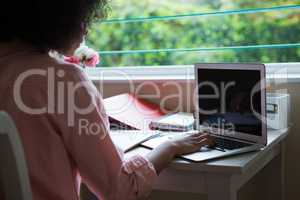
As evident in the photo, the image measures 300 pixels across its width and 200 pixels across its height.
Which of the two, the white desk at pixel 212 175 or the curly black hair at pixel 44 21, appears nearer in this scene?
the curly black hair at pixel 44 21

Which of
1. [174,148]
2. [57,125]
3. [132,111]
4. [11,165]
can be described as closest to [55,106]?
[57,125]

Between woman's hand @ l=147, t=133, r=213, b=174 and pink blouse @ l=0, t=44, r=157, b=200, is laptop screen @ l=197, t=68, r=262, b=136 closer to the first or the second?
woman's hand @ l=147, t=133, r=213, b=174

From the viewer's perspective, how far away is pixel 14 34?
105 centimetres

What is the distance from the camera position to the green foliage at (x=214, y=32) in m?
2.09

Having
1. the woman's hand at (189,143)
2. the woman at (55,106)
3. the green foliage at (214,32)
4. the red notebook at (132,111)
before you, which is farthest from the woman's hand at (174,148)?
the green foliage at (214,32)

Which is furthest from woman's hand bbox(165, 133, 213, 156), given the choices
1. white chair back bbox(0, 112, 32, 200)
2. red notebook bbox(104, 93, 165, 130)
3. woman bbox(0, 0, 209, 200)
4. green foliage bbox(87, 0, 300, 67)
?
green foliage bbox(87, 0, 300, 67)

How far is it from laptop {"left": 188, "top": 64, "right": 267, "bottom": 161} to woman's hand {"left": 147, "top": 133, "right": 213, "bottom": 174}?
23 mm

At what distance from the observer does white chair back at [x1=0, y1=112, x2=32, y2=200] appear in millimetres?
866

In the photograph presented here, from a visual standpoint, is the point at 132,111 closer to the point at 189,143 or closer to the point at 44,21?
the point at 189,143

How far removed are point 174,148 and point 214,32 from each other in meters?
1.08

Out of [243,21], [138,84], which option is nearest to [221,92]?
[138,84]

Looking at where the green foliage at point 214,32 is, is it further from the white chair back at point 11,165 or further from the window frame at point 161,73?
→ the white chair back at point 11,165

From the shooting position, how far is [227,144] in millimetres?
1354

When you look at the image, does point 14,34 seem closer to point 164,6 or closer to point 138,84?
point 138,84
